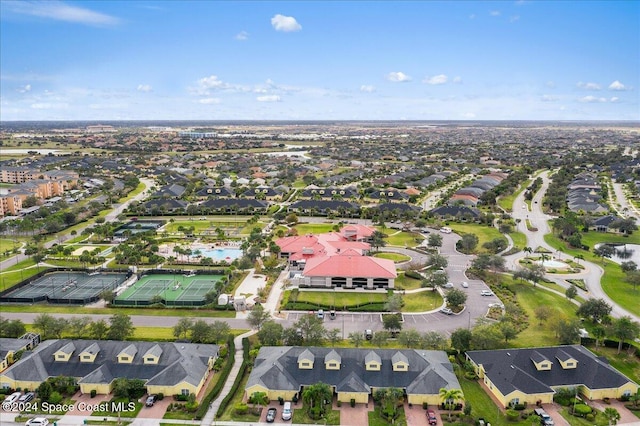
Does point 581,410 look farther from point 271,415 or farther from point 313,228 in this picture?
point 313,228

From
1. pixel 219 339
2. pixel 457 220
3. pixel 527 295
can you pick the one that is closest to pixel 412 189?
pixel 457 220

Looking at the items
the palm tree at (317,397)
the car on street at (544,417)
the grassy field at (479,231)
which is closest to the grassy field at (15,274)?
the palm tree at (317,397)

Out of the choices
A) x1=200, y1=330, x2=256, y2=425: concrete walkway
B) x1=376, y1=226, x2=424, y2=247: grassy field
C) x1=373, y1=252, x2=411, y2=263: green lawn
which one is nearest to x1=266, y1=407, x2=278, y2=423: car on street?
x1=200, y1=330, x2=256, y2=425: concrete walkway

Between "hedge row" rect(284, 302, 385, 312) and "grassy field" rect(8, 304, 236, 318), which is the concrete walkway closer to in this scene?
"grassy field" rect(8, 304, 236, 318)

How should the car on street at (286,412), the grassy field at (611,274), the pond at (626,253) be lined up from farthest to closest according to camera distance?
1. the pond at (626,253)
2. the grassy field at (611,274)
3. the car on street at (286,412)

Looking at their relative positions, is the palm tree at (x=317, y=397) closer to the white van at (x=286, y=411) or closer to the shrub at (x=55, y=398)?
the white van at (x=286, y=411)

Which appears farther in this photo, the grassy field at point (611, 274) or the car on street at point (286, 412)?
the grassy field at point (611, 274)
